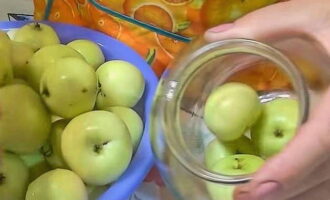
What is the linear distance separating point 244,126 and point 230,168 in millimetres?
51

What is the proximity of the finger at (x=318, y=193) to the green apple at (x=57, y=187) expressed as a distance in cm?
18

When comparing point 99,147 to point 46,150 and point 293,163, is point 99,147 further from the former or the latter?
point 293,163

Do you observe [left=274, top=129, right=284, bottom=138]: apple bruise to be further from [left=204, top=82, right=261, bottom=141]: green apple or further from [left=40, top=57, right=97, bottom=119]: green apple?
[left=40, top=57, right=97, bottom=119]: green apple

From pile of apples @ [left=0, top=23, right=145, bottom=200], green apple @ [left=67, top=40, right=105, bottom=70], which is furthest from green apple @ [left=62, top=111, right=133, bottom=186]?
green apple @ [left=67, top=40, right=105, bottom=70]

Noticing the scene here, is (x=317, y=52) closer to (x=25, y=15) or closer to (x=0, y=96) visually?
(x=0, y=96)

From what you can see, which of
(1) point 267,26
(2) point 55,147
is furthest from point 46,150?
(1) point 267,26

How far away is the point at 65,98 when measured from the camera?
2.03 ft

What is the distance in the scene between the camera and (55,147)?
634 millimetres

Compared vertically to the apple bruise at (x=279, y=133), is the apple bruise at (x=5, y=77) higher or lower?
lower

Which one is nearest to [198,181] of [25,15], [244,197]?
[244,197]

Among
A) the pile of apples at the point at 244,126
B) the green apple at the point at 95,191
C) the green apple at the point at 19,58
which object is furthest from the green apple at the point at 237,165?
the green apple at the point at 19,58

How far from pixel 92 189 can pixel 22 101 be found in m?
0.10

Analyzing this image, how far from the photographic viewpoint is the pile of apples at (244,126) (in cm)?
58

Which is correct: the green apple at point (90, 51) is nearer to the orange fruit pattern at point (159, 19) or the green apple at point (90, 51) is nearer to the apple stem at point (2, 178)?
the orange fruit pattern at point (159, 19)
